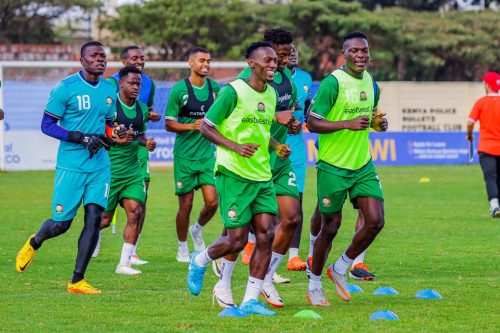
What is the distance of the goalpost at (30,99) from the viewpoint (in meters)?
33.8

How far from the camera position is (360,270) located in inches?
493

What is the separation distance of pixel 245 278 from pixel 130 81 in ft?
8.54

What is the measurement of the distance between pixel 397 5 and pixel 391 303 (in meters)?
Answer: 55.7

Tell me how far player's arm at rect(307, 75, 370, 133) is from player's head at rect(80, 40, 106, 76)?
225 centimetres

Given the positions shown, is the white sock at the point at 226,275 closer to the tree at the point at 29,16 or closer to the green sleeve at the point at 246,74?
the green sleeve at the point at 246,74

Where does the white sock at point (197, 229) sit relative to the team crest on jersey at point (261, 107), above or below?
below

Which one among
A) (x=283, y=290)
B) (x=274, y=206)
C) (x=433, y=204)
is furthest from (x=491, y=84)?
(x=274, y=206)

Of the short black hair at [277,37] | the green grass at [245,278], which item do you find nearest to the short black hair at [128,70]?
the green grass at [245,278]

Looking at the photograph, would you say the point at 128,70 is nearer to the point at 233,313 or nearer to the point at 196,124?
the point at 196,124

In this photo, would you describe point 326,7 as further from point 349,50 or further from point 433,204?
point 349,50

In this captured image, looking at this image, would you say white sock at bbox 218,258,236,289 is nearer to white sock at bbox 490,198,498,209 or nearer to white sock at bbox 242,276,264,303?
white sock at bbox 242,276,264,303

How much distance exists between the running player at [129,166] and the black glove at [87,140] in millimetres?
1906

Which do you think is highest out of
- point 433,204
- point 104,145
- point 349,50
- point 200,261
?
point 349,50

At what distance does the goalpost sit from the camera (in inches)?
1332
